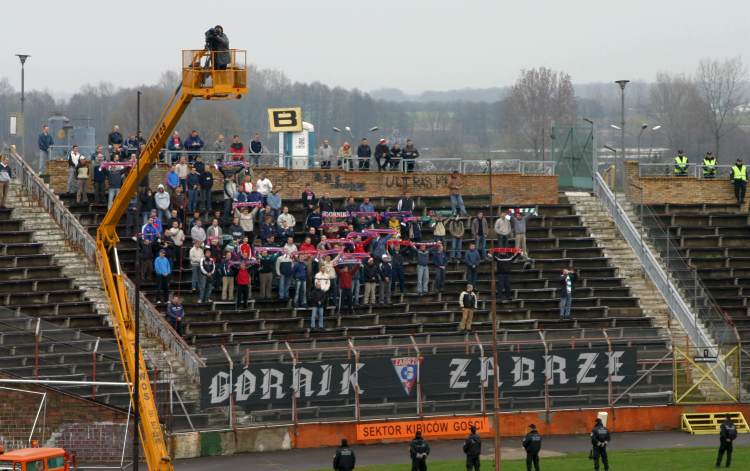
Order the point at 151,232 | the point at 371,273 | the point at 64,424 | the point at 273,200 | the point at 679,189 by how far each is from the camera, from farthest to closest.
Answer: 1. the point at 679,189
2. the point at 273,200
3. the point at 371,273
4. the point at 151,232
5. the point at 64,424

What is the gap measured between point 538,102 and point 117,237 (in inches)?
4258

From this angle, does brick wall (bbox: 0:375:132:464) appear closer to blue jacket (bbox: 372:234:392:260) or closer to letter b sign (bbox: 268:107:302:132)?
blue jacket (bbox: 372:234:392:260)

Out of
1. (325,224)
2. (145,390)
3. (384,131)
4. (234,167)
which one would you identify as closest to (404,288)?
(325,224)

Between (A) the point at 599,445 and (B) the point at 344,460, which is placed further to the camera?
(A) the point at 599,445

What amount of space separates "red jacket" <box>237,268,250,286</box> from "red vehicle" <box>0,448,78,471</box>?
39.0 ft

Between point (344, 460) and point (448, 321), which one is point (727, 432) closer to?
point (344, 460)

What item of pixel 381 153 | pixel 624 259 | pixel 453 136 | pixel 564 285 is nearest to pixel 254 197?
pixel 381 153

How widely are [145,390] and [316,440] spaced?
5.22 meters

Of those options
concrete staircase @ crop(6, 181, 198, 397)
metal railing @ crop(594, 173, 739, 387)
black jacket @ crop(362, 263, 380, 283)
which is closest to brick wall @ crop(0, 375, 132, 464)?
concrete staircase @ crop(6, 181, 198, 397)

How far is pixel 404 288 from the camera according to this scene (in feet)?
156

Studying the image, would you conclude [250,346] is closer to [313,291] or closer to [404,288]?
[313,291]

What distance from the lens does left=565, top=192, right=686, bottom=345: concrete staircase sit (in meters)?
49.0

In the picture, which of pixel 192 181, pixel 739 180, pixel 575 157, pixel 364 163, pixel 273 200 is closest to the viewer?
pixel 192 181

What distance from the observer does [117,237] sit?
143ft
